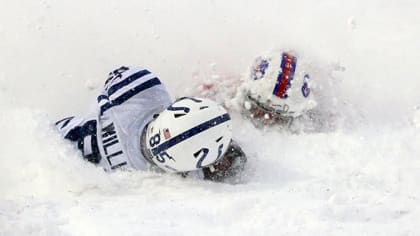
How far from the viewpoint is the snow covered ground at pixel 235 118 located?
9.50ft

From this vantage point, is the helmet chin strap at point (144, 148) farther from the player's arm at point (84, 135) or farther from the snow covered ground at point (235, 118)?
the player's arm at point (84, 135)

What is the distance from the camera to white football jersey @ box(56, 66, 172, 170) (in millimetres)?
4031

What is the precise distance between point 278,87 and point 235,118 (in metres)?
0.41

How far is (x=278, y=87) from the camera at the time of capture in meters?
4.46

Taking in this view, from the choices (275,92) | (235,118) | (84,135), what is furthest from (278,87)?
(84,135)

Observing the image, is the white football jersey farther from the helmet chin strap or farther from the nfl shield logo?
the nfl shield logo

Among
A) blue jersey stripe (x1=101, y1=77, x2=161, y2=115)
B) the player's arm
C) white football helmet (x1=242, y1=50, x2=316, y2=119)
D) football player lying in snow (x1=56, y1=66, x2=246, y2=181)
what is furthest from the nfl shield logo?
white football helmet (x1=242, y1=50, x2=316, y2=119)

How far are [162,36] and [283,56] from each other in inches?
47.3

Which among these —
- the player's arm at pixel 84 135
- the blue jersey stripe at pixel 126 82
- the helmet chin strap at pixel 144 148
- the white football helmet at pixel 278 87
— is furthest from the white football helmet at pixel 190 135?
the white football helmet at pixel 278 87

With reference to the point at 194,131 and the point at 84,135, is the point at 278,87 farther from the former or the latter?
the point at 84,135

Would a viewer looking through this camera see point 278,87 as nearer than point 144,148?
No

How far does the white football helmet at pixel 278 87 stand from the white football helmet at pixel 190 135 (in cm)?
82

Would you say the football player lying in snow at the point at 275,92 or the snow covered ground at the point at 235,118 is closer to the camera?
the snow covered ground at the point at 235,118

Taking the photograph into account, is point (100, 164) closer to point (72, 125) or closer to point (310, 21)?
point (72, 125)
